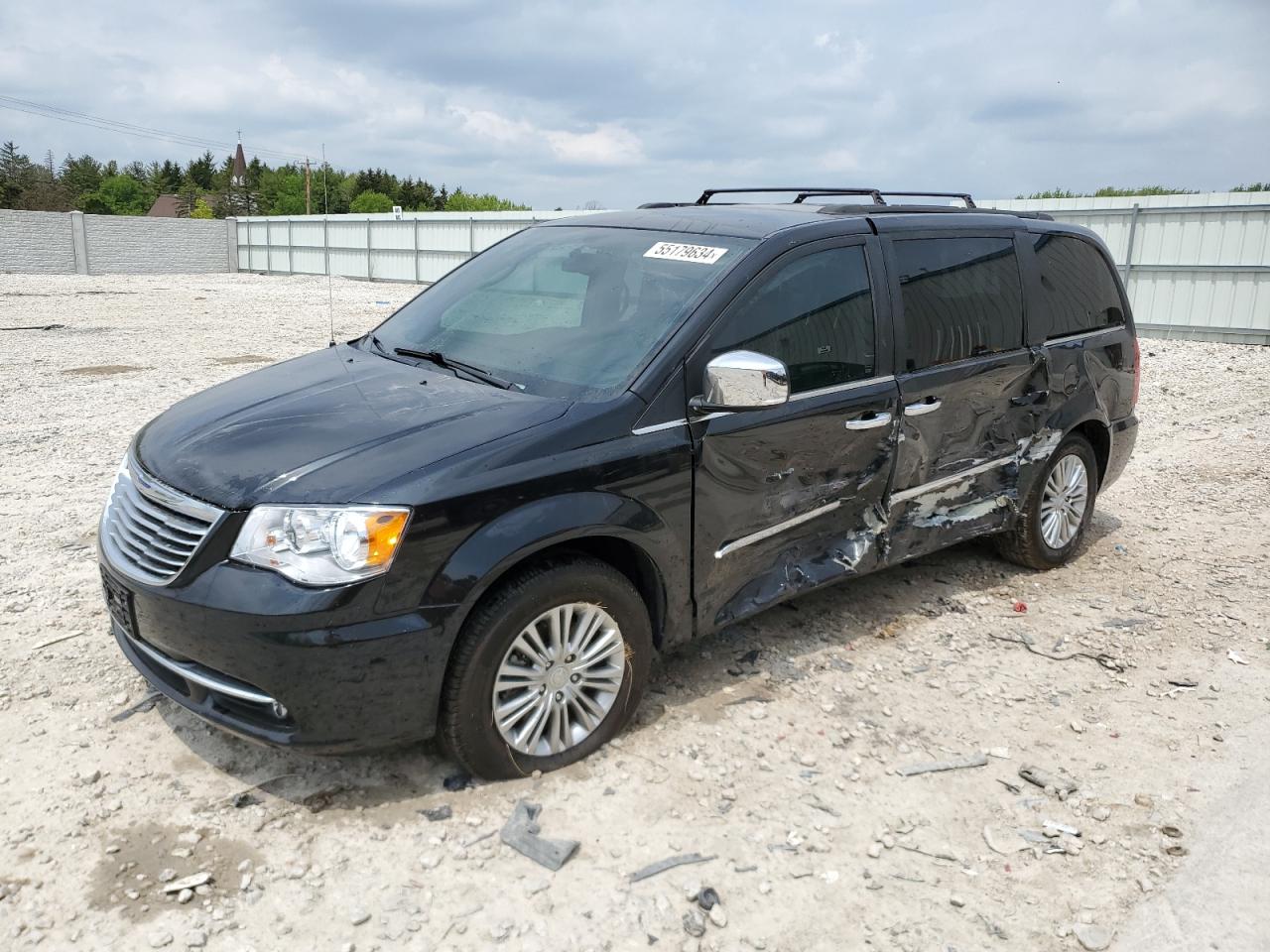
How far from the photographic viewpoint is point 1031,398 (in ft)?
16.6

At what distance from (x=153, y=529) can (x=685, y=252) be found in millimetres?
2215

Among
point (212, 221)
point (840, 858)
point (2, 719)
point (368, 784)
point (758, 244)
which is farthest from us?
point (212, 221)

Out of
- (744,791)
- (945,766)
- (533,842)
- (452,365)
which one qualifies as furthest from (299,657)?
(945,766)

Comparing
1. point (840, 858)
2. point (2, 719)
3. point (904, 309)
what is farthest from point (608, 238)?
point (2, 719)

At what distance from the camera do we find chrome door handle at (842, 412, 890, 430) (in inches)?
161

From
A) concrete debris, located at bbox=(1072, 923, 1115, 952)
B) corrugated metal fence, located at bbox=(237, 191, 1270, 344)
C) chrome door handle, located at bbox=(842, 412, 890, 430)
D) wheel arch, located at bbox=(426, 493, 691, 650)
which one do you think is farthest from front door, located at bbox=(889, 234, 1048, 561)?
corrugated metal fence, located at bbox=(237, 191, 1270, 344)

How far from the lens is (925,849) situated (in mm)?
3115

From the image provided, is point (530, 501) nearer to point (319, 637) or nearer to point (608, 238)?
point (319, 637)

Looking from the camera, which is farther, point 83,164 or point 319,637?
point 83,164

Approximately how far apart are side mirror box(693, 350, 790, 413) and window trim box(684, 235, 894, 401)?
12cm

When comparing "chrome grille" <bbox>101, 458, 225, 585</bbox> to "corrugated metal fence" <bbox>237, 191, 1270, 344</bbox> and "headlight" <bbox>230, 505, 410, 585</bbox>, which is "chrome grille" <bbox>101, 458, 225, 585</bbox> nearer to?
"headlight" <bbox>230, 505, 410, 585</bbox>

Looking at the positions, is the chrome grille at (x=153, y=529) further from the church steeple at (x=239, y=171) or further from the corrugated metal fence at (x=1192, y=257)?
the church steeple at (x=239, y=171)

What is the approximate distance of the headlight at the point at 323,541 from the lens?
2.82m

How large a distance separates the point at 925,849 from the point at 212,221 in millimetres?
45065
